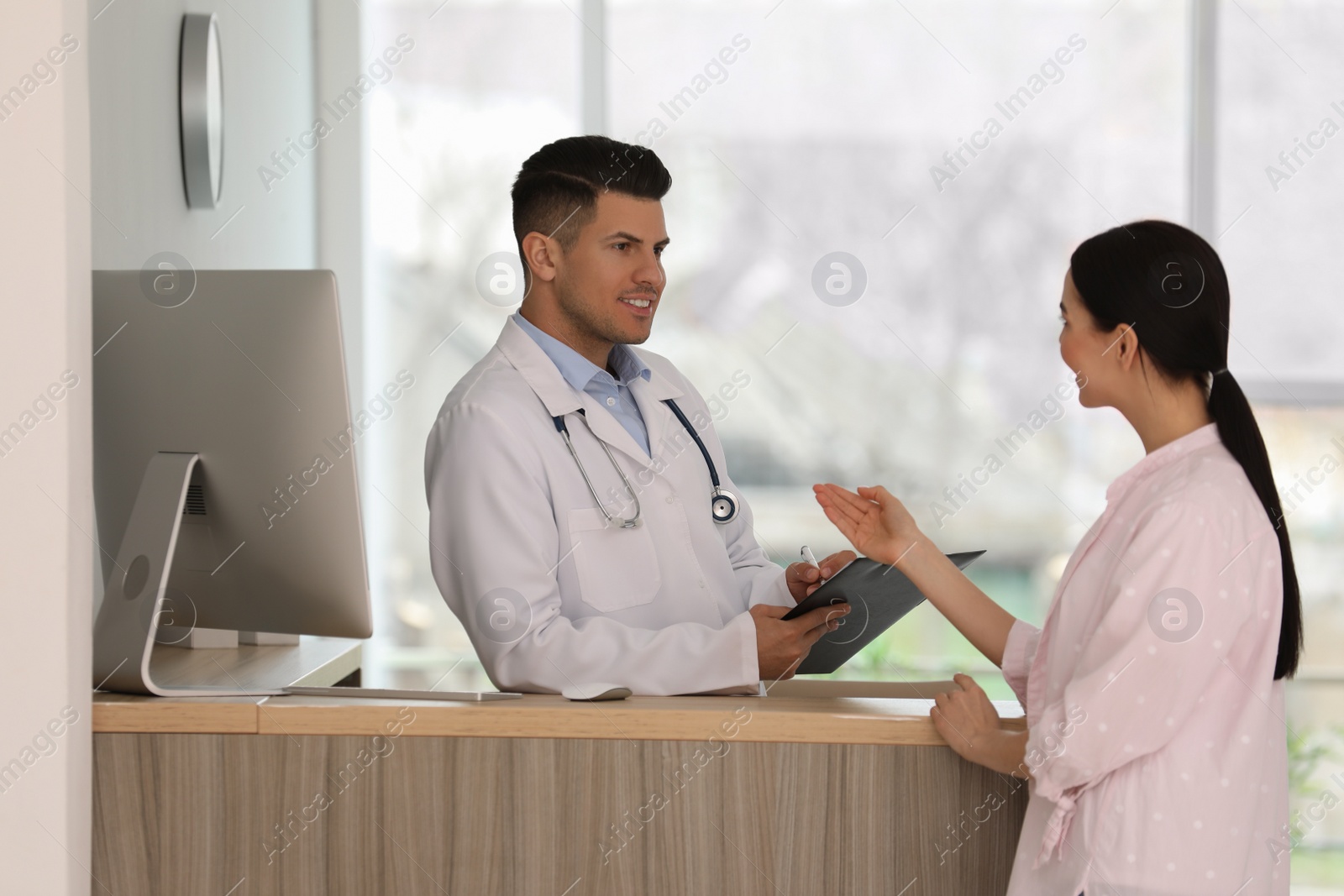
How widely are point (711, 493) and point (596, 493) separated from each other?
0.32m

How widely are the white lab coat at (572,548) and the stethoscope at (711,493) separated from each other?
11 millimetres

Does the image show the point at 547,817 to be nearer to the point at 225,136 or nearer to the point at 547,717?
the point at 547,717

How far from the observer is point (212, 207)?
2.62 m

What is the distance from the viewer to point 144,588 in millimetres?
1417

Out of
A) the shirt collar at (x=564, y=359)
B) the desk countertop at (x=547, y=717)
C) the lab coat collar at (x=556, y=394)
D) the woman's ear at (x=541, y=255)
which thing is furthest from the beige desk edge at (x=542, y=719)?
the woman's ear at (x=541, y=255)

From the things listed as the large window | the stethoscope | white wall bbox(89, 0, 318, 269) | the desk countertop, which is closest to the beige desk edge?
the desk countertop

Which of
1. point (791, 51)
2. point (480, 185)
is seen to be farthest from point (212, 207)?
point (791, 51)

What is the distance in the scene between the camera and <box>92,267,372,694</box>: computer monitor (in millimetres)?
1405

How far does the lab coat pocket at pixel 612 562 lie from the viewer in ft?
5.46

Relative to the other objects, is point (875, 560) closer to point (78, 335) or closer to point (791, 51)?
point (78, 335)

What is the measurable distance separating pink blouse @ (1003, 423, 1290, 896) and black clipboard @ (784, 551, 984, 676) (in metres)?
0.31

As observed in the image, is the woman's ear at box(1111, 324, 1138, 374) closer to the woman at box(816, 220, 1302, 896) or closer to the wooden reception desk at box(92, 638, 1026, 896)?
the woman at box(816, 220, 1302, 896)

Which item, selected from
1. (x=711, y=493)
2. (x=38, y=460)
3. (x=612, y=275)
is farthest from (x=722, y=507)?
(x=38, y=460)

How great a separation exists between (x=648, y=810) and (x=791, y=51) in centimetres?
277
